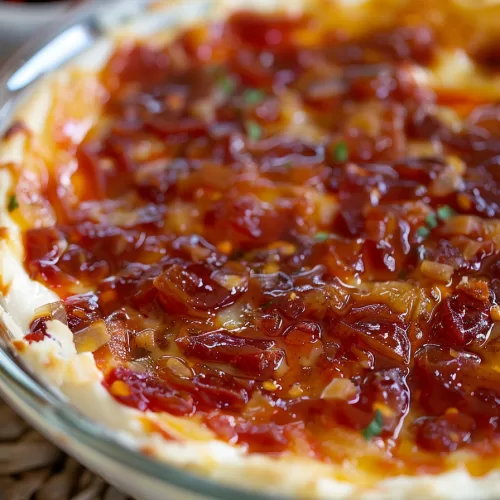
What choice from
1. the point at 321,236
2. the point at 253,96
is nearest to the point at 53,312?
the point at 321,236

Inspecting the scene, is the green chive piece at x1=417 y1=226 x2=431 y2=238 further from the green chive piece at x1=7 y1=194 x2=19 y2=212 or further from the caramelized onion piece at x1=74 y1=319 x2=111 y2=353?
the green chive piece at x1=7 y1=194 x2=19 y2=212

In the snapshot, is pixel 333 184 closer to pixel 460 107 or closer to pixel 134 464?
pixel 460 107

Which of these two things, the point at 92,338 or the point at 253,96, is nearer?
the point at 92,338

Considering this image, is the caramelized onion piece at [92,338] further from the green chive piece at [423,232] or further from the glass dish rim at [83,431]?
the green chive piece at [423,232]

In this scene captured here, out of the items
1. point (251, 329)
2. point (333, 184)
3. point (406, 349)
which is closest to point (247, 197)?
point (333, 184)

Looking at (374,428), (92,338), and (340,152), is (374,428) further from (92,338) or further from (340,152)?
(340,152)

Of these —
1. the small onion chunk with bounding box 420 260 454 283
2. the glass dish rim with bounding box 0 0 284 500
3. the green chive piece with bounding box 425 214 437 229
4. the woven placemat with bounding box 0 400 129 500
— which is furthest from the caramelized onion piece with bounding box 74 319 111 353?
the green chive piece with bounding box 425 214 437 229
